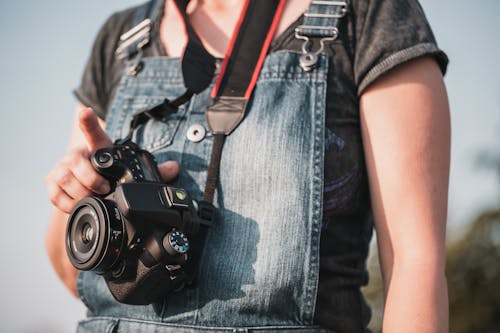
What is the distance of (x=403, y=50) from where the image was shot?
4.54ft

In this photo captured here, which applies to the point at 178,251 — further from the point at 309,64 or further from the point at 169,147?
the point at 309,64

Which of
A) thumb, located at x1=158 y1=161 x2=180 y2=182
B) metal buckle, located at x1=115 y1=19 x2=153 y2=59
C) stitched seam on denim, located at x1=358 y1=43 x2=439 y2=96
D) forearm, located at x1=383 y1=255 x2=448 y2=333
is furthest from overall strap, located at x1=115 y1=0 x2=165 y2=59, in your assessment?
forearm, located at x1=383 y1=255 x2=448 y2=333

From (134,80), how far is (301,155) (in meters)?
0.57

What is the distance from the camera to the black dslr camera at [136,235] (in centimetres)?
124

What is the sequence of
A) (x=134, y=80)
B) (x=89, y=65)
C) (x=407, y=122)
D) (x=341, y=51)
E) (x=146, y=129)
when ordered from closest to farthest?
(x=407, y=122), (x=341, y=51), (x=146, y=129), (x=134, y=80), (x=89, y=65)

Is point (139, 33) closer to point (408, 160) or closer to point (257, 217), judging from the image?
point (257, 217)

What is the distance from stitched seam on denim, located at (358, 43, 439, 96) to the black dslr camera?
487mm

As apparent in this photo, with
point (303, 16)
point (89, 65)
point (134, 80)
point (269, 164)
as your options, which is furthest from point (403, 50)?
point (89, 65)

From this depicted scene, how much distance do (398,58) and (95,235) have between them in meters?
0.76

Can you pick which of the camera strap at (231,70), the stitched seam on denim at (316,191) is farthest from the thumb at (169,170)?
the stitched seam on denim at (316,191)

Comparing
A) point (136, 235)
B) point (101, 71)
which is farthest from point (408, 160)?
point (101, 71)

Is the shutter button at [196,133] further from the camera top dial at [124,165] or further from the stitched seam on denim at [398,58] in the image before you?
the stitched seam on denim at [398,58]

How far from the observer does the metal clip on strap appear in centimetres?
145

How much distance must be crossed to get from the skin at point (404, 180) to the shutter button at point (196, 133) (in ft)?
0.30
